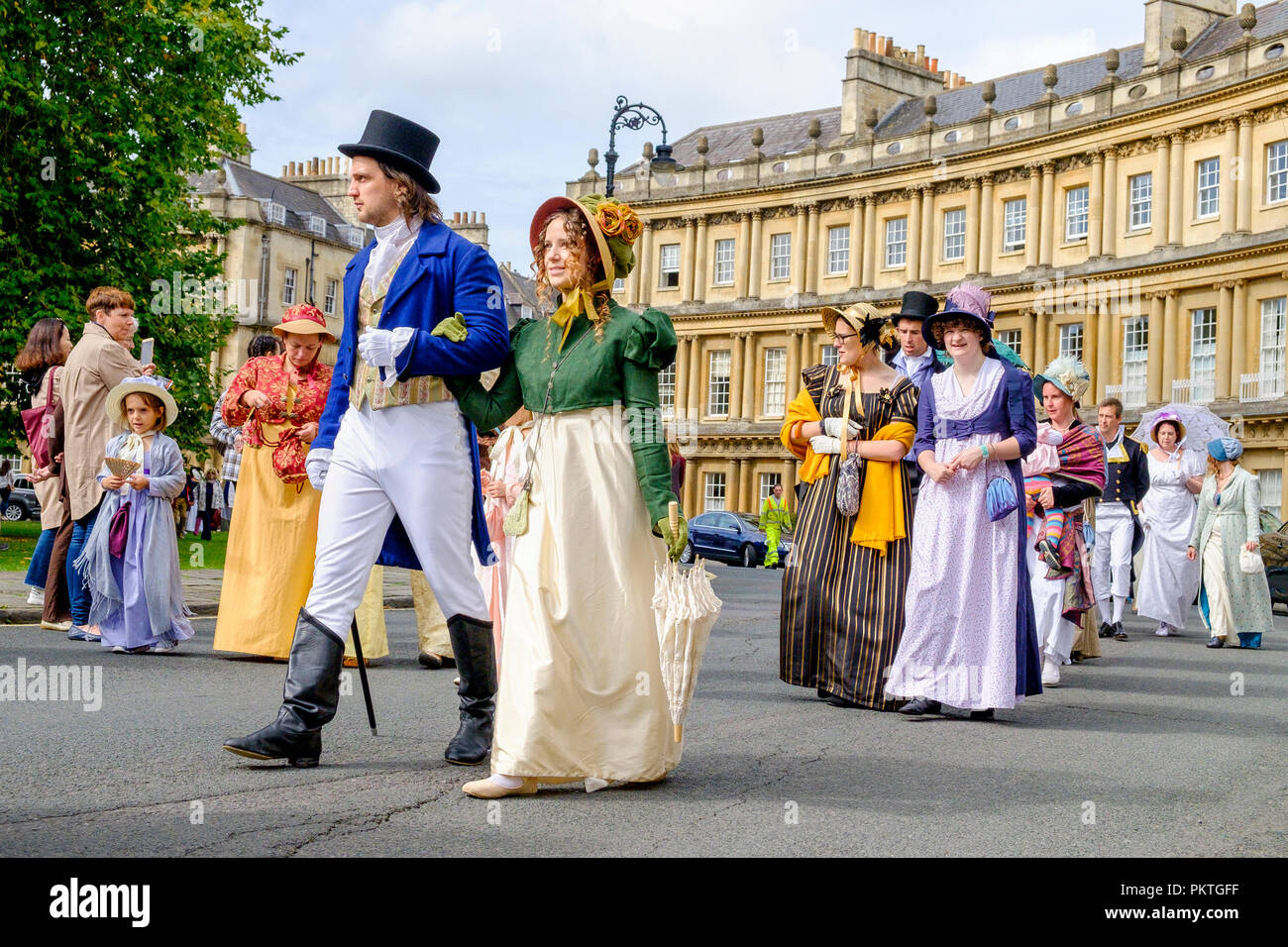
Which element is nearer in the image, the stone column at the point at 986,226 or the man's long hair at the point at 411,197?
the man's long hair at the point at 411,197

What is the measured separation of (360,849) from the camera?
4.21m

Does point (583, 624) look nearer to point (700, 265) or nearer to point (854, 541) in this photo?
point (854, 541)

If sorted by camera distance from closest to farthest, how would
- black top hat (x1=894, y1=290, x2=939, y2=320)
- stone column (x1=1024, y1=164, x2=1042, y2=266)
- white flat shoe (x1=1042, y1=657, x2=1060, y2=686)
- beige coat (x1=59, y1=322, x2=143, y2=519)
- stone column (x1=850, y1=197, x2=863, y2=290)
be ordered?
1. black top hat (x1=894, y1=290, x2=939, y2=320)
2. white flat shoe (x1=1042, y1=657, x2=1060, y2=686)
3. beige coat (x1=59, y1=322, x2=143, y2=519)
4. stone column (x1=1024, y1=164, x2=1042, y2=266)
5. stone column (x1=850, y1=197, x2=863, y2=290)

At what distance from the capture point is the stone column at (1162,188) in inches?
1880

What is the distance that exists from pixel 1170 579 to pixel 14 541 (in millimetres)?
17882

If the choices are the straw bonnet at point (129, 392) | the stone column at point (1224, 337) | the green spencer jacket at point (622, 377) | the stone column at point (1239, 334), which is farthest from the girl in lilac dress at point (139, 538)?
the stone column at point (1224, 337)

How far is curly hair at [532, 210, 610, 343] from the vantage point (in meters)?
5.54

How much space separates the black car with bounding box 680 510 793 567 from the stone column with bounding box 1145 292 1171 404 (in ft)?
43.6

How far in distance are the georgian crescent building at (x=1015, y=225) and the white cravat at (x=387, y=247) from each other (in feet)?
132

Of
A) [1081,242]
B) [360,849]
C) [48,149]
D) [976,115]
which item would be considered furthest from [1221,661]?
[976,115]

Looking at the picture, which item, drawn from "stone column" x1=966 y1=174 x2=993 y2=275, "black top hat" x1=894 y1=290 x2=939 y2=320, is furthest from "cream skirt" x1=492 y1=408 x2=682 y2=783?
"stone column" x1=966 y1=174 x2=993 y2=275

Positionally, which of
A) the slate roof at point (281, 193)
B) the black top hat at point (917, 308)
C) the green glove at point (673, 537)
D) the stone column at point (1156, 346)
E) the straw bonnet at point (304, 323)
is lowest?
the green glove at point (673, 537)

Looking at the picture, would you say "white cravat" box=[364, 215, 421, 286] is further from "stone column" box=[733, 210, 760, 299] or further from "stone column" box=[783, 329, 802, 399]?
"stone column" box=[733, 210, 760, 299]

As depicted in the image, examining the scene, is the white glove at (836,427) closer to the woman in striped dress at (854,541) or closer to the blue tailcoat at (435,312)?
the woman in striped dress at (854,541)
